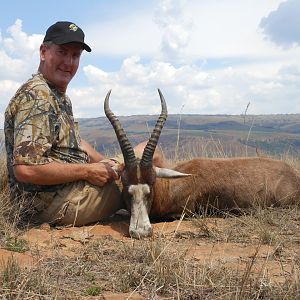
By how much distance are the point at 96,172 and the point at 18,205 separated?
1004mm

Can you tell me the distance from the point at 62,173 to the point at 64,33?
164 cm

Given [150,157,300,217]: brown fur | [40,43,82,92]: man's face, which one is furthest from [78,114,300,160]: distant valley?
[40,43,82,92]: man's face

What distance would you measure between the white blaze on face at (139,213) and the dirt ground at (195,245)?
0.15 metres

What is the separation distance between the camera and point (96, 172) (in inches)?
237

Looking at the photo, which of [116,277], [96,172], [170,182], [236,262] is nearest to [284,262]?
[236,262]

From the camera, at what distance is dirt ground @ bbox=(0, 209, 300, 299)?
3701mm

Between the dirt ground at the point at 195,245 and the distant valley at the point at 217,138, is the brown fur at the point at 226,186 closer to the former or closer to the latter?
the dirt ground at the point at 195,245

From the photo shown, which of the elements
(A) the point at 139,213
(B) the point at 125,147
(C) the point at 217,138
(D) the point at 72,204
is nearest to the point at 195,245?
(A) the point at 139,213

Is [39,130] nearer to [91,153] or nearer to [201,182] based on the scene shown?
[91,153]

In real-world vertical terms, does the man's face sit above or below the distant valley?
above

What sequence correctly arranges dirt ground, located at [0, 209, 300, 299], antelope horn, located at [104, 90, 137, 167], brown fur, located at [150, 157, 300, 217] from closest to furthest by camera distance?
dirt ground, located at [0, 209, 300, 299] < antelope horn, located at [104, 90, 137, 167] < brown fur, located at [150, 157, 300, 217]

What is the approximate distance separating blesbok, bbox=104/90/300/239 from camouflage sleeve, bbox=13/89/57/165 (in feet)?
3.82

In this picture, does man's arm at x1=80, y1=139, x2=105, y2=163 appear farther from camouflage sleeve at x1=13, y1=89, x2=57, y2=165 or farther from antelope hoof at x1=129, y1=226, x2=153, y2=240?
antelope hoof at x1=129, y1=226, x2=153, y2=240

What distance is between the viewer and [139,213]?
595cm
